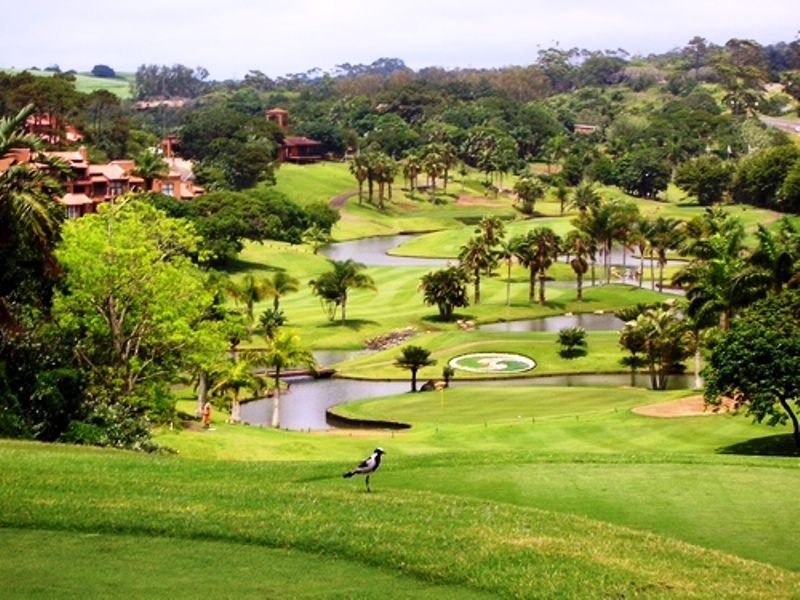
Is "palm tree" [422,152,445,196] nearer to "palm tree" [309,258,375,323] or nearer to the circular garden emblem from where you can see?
"palm tree" [309,258,375,323]

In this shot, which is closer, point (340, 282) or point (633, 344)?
point (633, 344)

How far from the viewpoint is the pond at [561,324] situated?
102m

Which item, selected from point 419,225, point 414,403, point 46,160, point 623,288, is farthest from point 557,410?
point 419,225

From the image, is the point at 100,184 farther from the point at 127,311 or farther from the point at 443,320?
the point at 127,311

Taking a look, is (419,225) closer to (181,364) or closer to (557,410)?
(557,410)

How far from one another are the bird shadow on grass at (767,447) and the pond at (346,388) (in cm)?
3381

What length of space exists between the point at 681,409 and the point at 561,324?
5251cm

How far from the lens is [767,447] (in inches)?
1640

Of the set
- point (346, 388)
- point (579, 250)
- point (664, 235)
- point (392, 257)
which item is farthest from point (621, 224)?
point (346, 388)

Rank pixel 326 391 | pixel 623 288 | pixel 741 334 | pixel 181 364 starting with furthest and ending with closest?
pixel 623 288 < pixel 326 391 < pixel 181 364 < pixel 741 334

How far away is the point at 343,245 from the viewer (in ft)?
549

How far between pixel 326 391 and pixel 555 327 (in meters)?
28.6

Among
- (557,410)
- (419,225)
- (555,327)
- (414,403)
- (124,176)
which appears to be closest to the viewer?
(557,410)

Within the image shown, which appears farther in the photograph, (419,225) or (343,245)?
(419,225)
